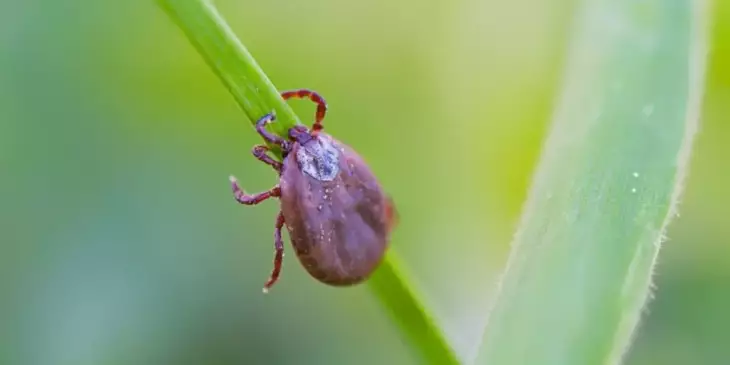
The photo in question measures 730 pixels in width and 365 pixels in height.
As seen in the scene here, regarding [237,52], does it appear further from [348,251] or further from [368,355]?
[368,355]

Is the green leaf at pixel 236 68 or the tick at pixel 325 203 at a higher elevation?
the green leaf at pixel 236 68

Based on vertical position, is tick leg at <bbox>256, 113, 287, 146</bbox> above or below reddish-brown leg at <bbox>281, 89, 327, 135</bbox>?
above

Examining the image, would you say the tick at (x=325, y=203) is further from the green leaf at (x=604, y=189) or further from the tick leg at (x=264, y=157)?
the green leaf at (x=604, y=189)

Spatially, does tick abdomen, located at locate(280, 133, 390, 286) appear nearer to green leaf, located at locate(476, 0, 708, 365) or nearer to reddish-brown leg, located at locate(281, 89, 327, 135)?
reddish-brown leg, located at locate(281, 89, 327, 135)

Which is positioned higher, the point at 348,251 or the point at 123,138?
the point at 123,138

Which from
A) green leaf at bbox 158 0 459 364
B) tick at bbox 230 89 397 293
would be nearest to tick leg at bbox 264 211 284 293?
tick at bbox 230 89 397 293

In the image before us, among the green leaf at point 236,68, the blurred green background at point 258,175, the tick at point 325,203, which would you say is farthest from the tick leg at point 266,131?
the blurred green background at point 258,175

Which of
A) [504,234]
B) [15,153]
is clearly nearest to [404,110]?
[504,234]
